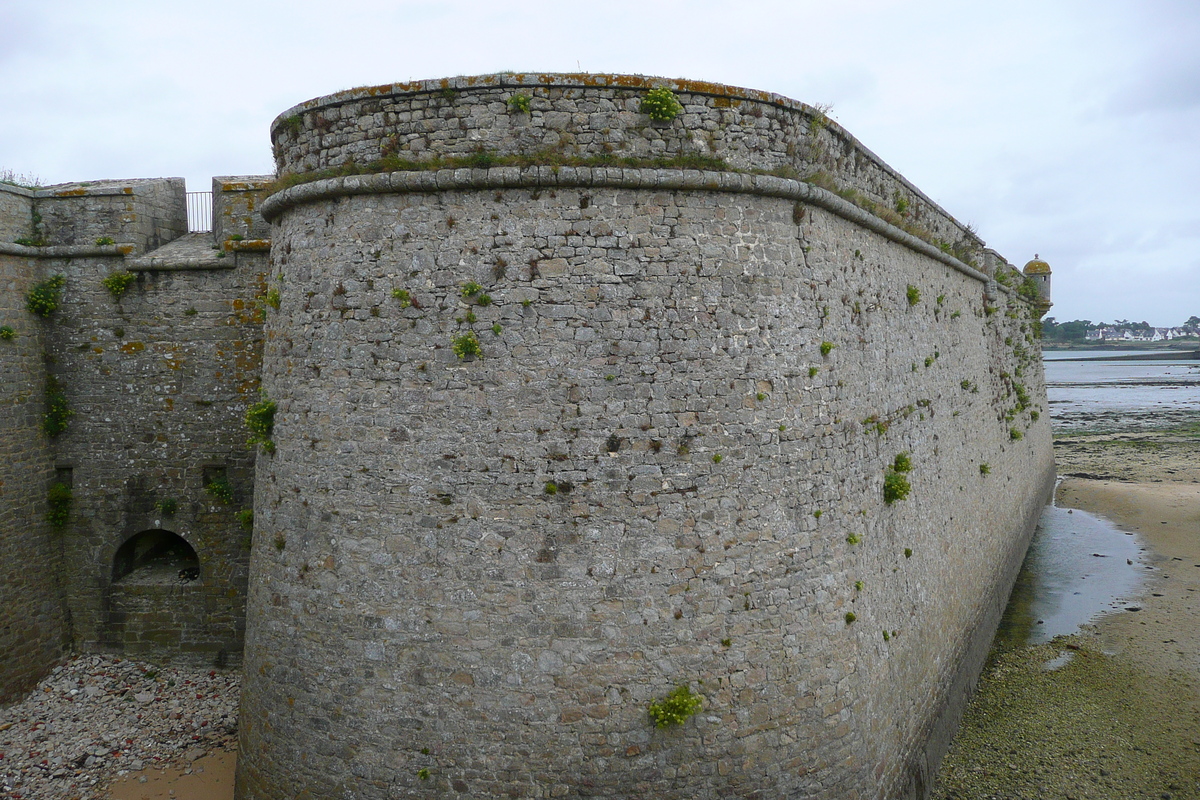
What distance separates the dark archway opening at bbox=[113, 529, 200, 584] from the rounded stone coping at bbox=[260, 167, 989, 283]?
21.3 ft

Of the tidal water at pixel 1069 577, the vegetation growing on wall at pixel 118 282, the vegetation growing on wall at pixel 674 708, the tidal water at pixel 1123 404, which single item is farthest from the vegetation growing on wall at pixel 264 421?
the tidal water at pixel 1123 404

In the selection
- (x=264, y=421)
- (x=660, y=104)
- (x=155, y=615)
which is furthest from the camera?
(x=155, y=615)

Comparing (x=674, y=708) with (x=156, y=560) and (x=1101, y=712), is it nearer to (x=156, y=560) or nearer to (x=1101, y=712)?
(x=1101, y=712)

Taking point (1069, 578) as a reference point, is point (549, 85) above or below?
above

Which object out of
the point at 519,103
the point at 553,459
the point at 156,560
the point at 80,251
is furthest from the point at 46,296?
the point at 553,459

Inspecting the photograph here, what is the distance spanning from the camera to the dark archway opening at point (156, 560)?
11.0 metres

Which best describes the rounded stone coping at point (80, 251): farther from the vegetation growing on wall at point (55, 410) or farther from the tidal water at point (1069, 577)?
the tidal water at point (1069, 577)

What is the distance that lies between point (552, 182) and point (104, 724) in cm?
943

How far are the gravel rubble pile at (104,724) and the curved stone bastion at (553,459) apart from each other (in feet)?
8.94

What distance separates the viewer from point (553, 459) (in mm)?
6801

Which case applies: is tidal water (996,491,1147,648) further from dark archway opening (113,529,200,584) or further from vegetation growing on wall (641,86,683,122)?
dark archway opening (113,529,200,584)

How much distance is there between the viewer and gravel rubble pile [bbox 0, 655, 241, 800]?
905 centimetres

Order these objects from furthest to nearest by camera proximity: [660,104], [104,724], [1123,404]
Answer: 1. [1123,404]
2. [104,724]
3. [660,104]

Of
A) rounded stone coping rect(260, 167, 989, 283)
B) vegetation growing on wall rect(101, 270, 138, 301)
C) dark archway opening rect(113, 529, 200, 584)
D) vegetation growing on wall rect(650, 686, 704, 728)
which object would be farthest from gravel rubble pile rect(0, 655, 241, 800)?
rounded stone coping rect(260, 167, 989, 283)
